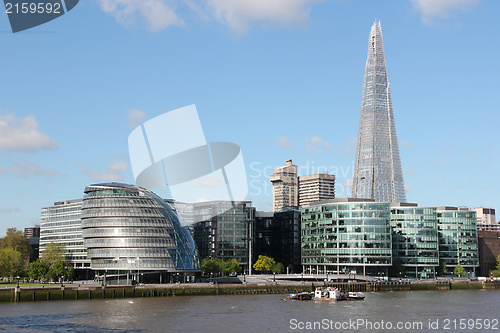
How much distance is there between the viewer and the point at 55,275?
14388 centimetres

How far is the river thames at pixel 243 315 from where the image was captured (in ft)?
238

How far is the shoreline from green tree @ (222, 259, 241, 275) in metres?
35.1

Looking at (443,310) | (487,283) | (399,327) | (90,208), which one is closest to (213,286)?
(90,208)

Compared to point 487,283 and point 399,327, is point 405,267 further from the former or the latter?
point 399,327

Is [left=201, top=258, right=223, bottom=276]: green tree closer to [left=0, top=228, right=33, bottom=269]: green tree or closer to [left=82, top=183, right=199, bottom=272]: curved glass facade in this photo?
[left=82, top=183, right=199, bottom=272]: curved glass facade

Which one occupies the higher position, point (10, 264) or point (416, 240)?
point (416, 240)

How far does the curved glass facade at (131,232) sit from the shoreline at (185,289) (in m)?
15.0

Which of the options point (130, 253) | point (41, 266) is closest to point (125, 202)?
point (130, 253)

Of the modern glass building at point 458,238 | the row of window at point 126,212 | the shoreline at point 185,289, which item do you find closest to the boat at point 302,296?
the shoreline at point 185,289

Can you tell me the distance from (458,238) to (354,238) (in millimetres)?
42017

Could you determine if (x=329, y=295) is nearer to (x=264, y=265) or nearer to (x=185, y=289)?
(x=185, y=289)

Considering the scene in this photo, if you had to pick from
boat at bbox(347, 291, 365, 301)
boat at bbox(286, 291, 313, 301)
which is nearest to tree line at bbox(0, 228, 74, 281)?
boat at bbox(286, 291, 313, 301)

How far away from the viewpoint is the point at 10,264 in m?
145

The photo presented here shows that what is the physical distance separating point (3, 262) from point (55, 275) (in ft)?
41.0
